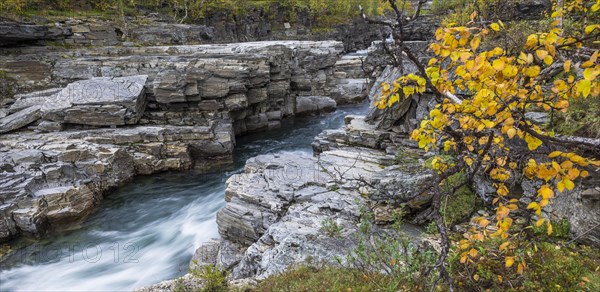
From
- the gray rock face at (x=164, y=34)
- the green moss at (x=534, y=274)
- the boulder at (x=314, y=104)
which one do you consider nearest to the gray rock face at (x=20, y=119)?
the gray rock face at (x=164, y=34)

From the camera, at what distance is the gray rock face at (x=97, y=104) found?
19266mm

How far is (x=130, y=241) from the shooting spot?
13.8m

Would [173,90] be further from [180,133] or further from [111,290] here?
[111,290]

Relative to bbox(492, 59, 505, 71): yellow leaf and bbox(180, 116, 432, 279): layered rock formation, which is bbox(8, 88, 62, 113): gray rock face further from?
bbox(492, 59, 505, 71): yellow leaf

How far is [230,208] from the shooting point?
1185cm

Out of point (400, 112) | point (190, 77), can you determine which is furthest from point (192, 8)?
point (400, 112)

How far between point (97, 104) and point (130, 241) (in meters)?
→ 9.99

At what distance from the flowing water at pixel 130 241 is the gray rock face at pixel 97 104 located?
4093 mm

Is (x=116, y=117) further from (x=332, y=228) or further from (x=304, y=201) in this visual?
(x=332, y=228)

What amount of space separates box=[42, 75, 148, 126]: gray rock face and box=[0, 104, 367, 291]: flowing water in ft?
13.4

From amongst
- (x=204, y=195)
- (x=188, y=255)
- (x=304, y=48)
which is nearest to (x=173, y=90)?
(x=204, y=195)

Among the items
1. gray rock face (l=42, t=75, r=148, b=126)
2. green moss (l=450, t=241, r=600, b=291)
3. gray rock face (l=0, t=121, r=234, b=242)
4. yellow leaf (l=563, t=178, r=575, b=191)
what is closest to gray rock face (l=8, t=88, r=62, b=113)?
gray rock face (l=42, t=75, r=148, b=126)

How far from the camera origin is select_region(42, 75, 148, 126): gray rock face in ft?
63.2

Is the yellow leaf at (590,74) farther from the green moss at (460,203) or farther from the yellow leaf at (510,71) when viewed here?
the green moss at (460,203)
